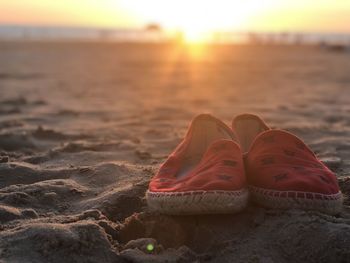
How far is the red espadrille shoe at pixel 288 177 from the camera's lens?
2266 millimetres

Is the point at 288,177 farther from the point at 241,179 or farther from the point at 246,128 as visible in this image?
the point at 246,128

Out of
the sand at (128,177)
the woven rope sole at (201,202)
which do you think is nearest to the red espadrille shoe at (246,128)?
the sand at (128,177)

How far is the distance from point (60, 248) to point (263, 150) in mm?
1122

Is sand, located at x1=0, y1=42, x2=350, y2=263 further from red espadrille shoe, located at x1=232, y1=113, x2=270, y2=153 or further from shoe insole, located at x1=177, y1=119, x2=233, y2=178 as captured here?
red espadrille shoe, located at x1=232, y1=113, x2=270, y2=153

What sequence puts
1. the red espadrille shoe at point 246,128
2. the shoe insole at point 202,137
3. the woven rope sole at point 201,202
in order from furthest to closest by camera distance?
the red espadrille shoe at point 246,128 < the shoe insole at point 202,137 < the woven rope sole at point 201,202

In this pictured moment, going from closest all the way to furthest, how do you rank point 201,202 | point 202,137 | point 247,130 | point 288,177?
point 201,202, point 288,177, point 202,137, point 247,130

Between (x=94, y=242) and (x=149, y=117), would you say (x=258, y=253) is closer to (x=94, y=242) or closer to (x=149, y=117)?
(x=94, y=242)

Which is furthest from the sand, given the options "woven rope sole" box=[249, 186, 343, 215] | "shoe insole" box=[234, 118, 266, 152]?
"shoe insole" box=[234, 118, 266, 152]

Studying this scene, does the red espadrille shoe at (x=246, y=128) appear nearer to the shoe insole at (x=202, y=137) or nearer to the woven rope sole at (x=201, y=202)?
the shoe insole at (x=202, y=137)

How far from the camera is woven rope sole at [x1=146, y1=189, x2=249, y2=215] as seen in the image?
7.29 ft

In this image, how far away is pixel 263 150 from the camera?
2.56m

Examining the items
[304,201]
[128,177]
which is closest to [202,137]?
[128,177]

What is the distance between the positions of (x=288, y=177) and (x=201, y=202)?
44 centimetres

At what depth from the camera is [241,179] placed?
7.79ft
